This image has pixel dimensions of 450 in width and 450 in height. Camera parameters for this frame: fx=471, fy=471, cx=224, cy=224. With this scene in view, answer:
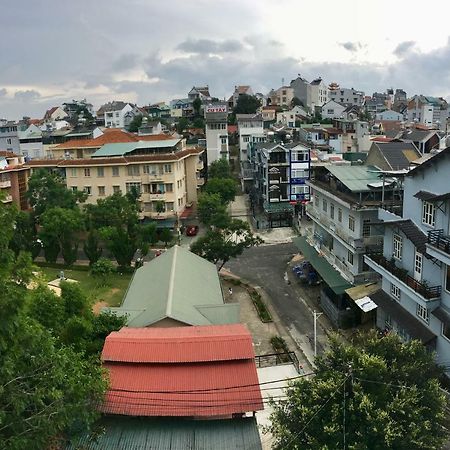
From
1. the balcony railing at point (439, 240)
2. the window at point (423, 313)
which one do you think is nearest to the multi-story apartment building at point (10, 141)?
the window at point (423, 313)

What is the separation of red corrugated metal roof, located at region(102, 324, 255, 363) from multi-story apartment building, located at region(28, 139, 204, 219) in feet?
101

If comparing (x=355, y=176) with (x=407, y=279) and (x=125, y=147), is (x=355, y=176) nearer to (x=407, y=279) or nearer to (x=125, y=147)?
(x=407, y=279)

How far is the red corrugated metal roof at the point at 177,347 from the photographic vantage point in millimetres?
16328

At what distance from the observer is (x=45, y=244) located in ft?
127

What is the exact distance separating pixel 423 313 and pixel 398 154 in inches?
595

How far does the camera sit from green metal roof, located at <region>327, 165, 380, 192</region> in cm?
2647

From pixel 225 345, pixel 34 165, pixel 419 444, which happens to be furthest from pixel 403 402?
pixel 34 165

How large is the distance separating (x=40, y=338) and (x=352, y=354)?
8.64 metres

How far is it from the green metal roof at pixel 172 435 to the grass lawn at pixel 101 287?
15.8 metres

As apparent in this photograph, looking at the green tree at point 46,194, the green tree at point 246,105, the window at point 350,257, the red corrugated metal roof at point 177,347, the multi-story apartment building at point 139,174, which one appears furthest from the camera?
the green tree at point 246,105

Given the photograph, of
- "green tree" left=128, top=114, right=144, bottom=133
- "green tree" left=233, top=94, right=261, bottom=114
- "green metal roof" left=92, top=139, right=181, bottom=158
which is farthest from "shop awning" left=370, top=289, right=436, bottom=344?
"green tree" left=233, top=94, right=261, bottom=114

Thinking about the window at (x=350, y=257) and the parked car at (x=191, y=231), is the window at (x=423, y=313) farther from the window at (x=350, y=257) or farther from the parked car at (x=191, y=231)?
the parked car at (x=191, y=231)

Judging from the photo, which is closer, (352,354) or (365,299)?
(352,354)

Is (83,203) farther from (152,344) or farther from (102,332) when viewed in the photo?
(152,344)
